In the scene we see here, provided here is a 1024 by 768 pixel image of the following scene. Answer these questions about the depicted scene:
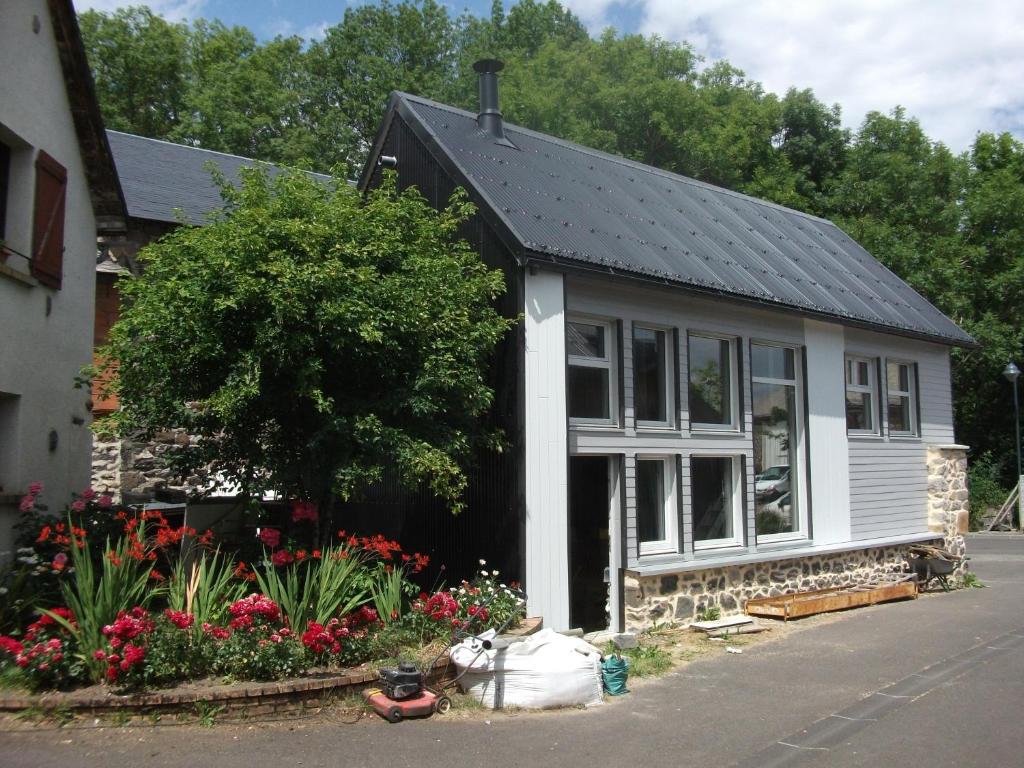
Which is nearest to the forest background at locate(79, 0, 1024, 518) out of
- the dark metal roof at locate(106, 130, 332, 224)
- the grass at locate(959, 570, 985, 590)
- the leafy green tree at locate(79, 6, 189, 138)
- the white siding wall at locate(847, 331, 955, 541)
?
the leafy green tree at locate(79, 6, 189, 138)

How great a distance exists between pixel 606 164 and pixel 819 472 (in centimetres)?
585

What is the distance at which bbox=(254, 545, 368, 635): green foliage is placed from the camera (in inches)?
308

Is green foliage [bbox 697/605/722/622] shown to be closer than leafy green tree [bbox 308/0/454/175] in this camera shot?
Yes

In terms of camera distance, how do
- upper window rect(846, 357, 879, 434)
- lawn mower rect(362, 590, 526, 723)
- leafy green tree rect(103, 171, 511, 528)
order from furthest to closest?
upper window rect(846, 357, 879, 434), leafy green tree rect(103, 171, 511, 528), lawn mower rect(362, 590, 526, 723)

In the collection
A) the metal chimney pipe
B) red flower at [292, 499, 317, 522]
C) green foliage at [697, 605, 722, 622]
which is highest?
the metal chimney pipe

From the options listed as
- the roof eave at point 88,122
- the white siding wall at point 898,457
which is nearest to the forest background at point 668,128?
the white siding wall at point 898,457

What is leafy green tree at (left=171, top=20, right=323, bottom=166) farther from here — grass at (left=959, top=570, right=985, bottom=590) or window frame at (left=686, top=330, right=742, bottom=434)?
grass at (left=959, top=570, right=985, bottom=590)

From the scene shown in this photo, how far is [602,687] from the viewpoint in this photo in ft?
27.3

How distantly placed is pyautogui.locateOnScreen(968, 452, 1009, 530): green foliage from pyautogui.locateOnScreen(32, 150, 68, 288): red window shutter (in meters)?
28.8

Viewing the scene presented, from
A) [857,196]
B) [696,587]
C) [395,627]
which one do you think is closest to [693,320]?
[696,587]

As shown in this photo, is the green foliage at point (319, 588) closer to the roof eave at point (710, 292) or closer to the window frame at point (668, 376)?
the roof eave at point (710, 292)

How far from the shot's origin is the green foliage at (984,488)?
30.5 m

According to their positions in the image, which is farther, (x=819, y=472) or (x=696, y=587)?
(x=819, y=472)

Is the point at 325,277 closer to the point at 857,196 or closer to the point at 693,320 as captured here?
the point at 693,320
